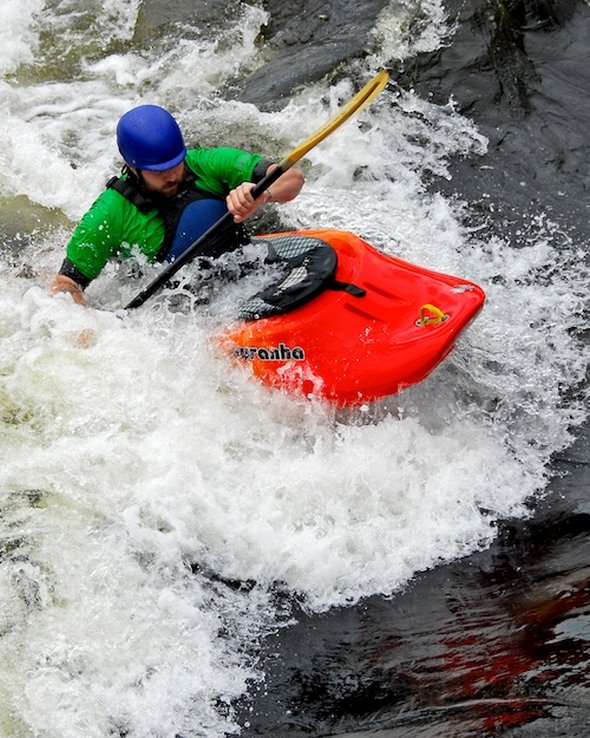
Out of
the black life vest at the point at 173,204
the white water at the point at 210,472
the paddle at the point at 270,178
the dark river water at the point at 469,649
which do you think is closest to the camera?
the dark river water at the point at 469,649

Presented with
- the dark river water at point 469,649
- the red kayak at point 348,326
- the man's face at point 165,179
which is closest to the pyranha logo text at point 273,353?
the red kayak at point 348,326

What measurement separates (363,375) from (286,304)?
0.49 metres

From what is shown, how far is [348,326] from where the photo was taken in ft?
14.4

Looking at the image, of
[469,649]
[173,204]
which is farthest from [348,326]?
[469,649]

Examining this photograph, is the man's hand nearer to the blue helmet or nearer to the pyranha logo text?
the blue helmet

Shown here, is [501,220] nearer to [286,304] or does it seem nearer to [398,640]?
[286,304]

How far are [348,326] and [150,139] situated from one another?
125 cm

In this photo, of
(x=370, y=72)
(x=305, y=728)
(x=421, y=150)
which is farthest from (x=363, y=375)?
(x=370, y=72)

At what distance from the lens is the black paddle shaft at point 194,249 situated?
4.34m

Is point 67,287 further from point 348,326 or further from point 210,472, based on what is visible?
point 348,326

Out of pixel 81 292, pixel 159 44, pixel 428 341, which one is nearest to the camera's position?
pixel 428 341

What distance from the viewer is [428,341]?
4.21 meters

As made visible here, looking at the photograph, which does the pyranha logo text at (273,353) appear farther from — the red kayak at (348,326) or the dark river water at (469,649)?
the dark river water at (469,649)

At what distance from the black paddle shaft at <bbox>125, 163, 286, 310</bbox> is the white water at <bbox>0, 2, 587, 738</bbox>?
198mm
